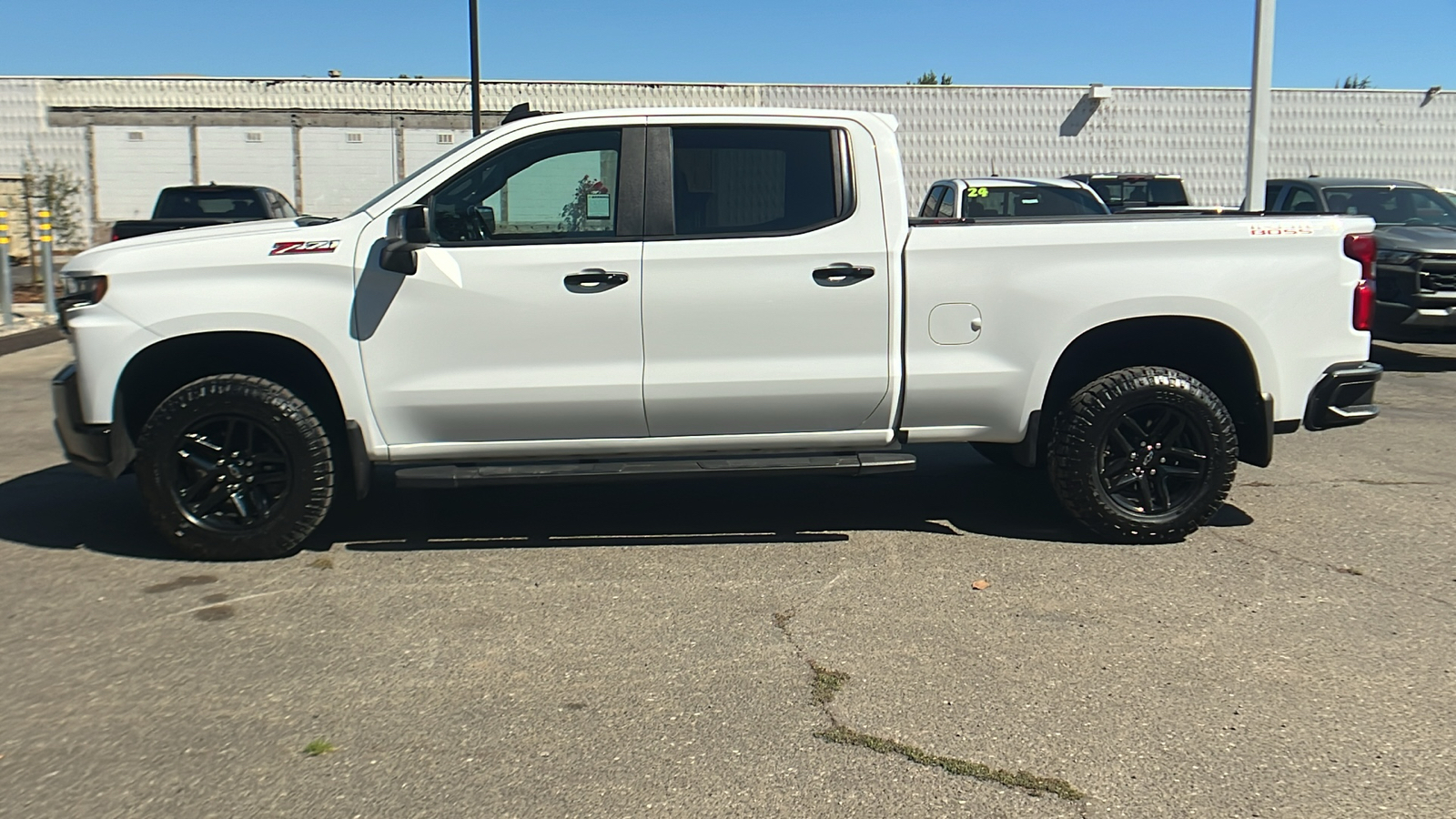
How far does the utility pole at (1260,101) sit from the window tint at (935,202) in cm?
342

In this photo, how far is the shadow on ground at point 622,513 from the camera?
5.67 metres

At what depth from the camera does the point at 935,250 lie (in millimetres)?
5281

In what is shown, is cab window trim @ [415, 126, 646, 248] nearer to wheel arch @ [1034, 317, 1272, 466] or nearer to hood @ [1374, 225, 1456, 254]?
wheel arch @ [1034, 317, 1272, 466]

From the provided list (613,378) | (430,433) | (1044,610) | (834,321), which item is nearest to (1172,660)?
(1044,610)

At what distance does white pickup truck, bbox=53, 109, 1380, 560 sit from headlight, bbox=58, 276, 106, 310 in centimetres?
1

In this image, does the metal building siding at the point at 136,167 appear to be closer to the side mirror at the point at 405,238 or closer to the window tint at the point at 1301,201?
the window tint at the point at 1301,201

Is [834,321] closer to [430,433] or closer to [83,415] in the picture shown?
[430,433]

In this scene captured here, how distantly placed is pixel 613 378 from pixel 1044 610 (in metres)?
2.06

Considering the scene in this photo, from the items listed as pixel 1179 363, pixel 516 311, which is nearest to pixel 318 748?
pixel 516 311

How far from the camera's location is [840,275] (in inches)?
207

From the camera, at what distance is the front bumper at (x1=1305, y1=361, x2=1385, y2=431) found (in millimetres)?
5477

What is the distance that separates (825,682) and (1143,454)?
7.77 ft

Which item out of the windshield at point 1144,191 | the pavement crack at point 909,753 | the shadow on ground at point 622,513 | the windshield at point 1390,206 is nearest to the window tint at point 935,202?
the windshield at point 1390,206

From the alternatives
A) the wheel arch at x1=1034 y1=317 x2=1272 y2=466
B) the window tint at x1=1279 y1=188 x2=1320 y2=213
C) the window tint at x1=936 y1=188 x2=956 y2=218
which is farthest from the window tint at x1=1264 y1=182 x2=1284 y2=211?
the wheel arch at x1=1034 y1=317 x2=1272 y2=466
